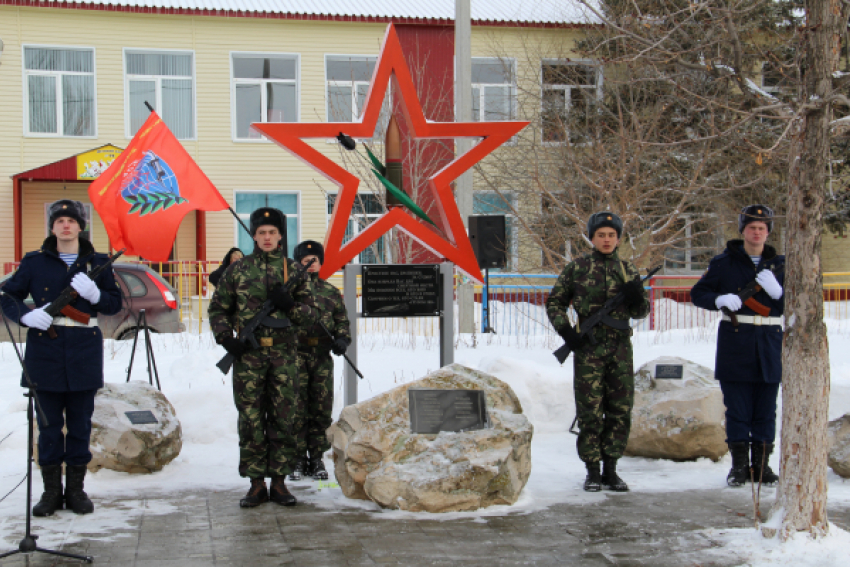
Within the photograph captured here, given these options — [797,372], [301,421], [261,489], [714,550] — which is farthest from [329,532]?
[797,372]

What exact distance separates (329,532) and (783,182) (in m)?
15.4

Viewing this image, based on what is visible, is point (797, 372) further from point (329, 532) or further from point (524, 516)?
point (329, 532)

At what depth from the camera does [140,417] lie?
6633 millimetres

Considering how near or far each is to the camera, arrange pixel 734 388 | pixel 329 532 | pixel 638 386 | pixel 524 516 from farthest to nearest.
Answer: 1. pixel 638 386
2. pixel 734 388
3. pixel 524 516
4. pixel 329 532

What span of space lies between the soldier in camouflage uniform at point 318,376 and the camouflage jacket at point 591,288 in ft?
5.41

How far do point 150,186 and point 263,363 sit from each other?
9.54 feet

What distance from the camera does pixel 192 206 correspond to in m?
7.76

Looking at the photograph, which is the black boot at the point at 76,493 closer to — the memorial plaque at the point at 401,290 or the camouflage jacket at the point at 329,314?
the camouflage jacket at the point at 329,314

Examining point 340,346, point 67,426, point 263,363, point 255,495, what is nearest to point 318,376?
point 340,346

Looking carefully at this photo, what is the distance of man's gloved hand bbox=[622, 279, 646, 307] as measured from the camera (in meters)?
5.95

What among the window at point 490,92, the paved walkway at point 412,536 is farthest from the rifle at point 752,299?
the window at point 490,92

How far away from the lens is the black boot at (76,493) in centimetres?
544

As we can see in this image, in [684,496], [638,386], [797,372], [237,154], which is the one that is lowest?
[684,496]

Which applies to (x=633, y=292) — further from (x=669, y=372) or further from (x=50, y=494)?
(x=50, y=494)
